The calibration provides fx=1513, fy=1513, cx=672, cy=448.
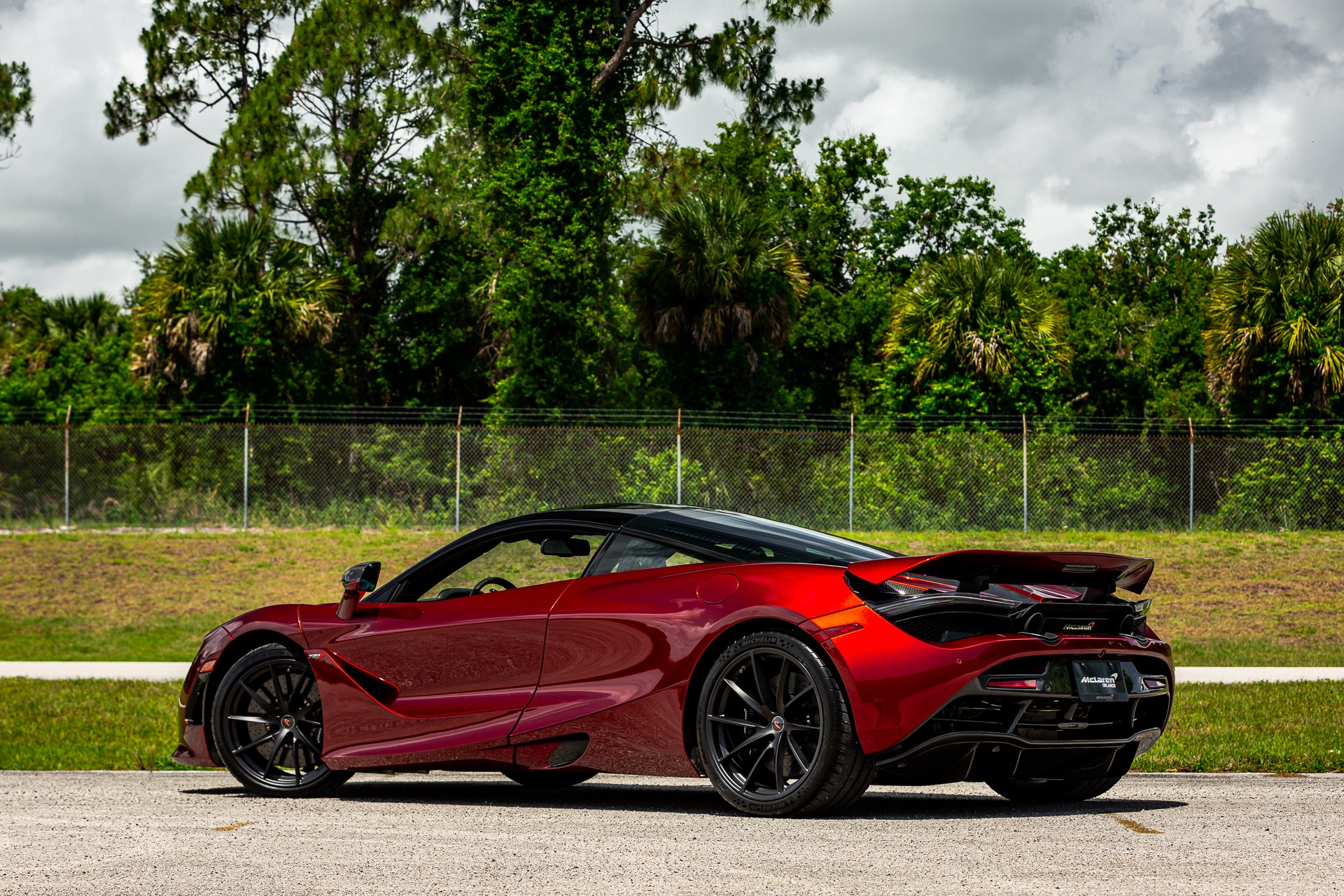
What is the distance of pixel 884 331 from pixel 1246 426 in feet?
48.1

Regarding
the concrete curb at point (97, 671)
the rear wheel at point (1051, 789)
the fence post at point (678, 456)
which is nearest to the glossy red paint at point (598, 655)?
the rear wheel at point (1051, 789)

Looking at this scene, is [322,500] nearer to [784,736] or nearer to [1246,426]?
[1246,426]

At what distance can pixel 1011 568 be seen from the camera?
5.84m

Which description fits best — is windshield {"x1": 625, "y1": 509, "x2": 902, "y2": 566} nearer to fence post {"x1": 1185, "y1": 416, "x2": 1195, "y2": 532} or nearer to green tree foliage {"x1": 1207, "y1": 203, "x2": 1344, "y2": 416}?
fence post {"x1": 1185, "y1": 416, "x2": 1195, "y2": 532}

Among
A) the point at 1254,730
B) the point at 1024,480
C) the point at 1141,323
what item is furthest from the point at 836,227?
the point at 1254,730

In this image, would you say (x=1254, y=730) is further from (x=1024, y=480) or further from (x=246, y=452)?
(x=246, y=452)

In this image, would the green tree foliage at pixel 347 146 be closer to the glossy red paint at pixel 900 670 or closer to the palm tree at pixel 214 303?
the palm tree at pixel 214 303

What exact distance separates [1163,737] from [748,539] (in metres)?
4.90

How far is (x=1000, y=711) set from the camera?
18.7 ft

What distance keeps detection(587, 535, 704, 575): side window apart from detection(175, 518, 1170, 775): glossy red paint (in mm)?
60

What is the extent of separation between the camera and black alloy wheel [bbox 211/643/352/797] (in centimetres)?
710

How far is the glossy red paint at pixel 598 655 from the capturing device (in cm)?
565

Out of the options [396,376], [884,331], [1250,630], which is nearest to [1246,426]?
[1250,630]

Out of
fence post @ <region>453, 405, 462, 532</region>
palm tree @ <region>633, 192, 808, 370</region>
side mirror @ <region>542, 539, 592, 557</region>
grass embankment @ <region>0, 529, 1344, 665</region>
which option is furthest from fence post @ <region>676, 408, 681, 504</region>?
side mirror @ <region>542, 539, 592, 557</region>
